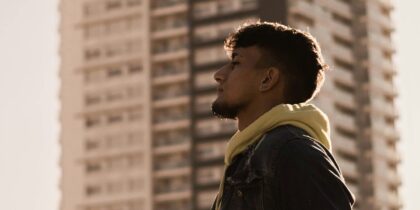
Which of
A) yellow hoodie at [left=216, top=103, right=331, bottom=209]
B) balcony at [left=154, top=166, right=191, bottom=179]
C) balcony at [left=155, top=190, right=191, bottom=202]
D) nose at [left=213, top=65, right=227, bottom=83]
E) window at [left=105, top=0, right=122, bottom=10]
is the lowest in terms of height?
balcony at [left=155, top=190, right=191, bottom=202]

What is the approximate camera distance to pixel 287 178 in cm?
498

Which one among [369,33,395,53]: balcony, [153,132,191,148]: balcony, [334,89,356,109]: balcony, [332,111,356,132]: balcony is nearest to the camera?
[153,132,191,148]: balcony

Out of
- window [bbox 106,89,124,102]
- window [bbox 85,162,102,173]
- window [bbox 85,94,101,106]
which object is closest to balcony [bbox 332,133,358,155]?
window [bbox 106,89,124,102]

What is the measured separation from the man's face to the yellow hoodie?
16cm

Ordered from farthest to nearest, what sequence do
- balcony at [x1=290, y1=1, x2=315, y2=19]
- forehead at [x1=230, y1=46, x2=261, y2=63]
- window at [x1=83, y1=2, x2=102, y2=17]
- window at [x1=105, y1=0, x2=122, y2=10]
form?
window at [x1=83, y1=2, x2=102, y2=17], window at [x1=105, y1=0, x2=122, y2=10], balcony at [x1=290, y1=1, x2=315, y2=19], forehead at [x1=230, y1=46, x2=261, y2=63]

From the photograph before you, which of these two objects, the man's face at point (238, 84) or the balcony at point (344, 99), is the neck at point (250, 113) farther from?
the balcony at point (344, 99)

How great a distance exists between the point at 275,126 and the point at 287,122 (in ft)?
0.18

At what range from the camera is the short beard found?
544 centimetres

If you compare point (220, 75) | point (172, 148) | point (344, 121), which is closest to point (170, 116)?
point (172, 148)

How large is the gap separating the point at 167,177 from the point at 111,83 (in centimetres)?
1017

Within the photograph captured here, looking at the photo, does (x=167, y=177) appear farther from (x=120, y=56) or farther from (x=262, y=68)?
(x=262, y=68)

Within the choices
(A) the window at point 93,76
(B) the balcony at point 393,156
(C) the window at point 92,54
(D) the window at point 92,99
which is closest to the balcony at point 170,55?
(A) the window at point 93,76

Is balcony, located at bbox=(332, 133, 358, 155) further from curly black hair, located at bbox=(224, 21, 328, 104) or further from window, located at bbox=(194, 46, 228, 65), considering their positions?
curly black hair, located at bbox=(224, 21, 328, 104)

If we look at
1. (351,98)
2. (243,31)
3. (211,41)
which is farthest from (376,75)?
(243,31)
